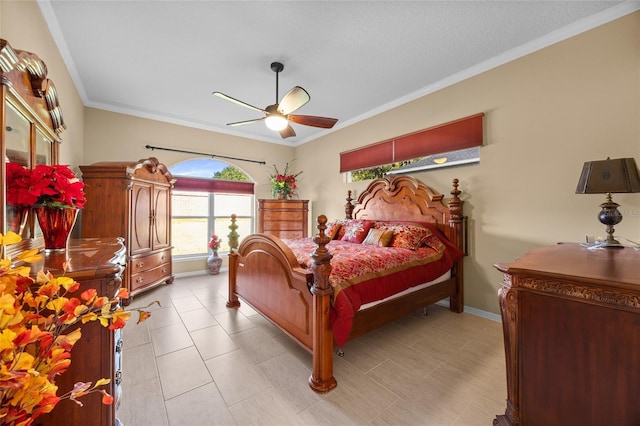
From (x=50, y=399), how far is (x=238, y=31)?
2.71m

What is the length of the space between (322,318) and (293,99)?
1992 mm

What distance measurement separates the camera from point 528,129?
258cm

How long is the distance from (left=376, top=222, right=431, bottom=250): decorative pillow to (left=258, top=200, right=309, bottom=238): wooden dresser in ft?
7.33

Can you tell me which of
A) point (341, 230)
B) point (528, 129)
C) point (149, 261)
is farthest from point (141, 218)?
point (528, 129)

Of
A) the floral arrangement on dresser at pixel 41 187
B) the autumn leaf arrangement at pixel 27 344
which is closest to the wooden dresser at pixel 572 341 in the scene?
the autumn leaf arrangement at pixel 27 344

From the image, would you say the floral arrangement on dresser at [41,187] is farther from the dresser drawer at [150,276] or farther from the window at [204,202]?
the window at [204,202]

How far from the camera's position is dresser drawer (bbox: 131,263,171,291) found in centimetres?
338

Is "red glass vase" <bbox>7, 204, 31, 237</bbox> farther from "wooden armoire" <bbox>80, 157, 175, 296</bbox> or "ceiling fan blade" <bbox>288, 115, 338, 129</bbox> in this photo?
"ceiling fan blade" <bbox>288, 115, 338, 129</bbox>

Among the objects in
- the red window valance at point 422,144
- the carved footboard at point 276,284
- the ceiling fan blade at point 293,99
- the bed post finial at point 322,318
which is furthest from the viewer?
the red window valance at point 422,144

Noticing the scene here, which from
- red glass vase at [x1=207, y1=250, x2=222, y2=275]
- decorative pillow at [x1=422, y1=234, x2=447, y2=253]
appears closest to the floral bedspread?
decorative pillow at [x1=422, y1=234, x2=447, y2=253]

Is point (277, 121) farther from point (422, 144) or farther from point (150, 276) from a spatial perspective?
point (150, 276)

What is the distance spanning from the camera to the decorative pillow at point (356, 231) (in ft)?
11.1

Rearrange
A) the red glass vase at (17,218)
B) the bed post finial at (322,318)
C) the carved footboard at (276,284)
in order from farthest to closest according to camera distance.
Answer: the carved footboard at (276,284), the bed post finial at (322,318), the red glass vase at (17,218)

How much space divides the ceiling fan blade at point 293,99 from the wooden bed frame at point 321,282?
130cm
